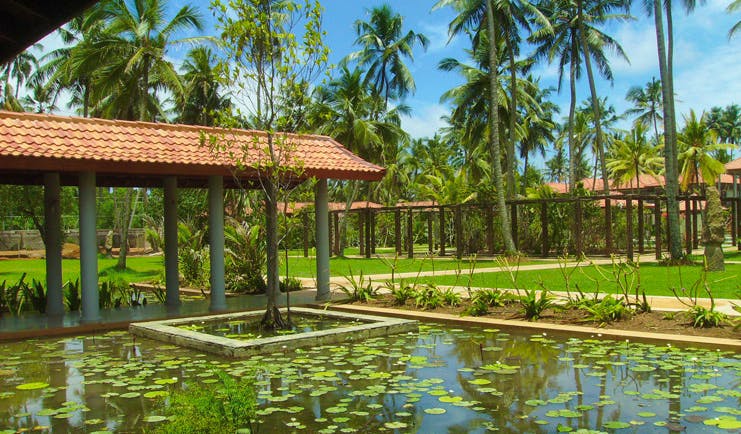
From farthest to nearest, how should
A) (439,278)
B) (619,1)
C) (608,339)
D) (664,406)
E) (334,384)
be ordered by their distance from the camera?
(619,1)
(439,278)
(608,339)
(334,384)
(664,406)

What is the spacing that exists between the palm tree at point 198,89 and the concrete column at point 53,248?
21.4m

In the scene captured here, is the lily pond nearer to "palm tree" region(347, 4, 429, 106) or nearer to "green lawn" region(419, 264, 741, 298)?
"green lawn" region(419, 264, 741, 298)

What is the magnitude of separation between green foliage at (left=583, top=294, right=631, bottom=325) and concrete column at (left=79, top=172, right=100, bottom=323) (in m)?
A: 7.44

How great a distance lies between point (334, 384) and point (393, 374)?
670 mm

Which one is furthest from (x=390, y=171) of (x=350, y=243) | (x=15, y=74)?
(x=15, y=74)

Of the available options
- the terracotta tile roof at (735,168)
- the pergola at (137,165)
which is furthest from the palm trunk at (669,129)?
the terracotta tile roof at (735,168)

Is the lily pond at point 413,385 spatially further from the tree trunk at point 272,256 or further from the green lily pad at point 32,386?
the tree trunk at point 272,256

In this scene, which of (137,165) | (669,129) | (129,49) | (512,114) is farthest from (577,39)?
(137,165)

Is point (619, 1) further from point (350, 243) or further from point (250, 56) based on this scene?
point (250, 56)

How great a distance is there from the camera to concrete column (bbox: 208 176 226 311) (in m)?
11.6

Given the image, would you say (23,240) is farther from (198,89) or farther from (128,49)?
(128,49)

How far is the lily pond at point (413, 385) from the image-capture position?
4863 mm

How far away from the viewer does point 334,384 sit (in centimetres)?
610

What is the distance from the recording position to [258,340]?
798cm
